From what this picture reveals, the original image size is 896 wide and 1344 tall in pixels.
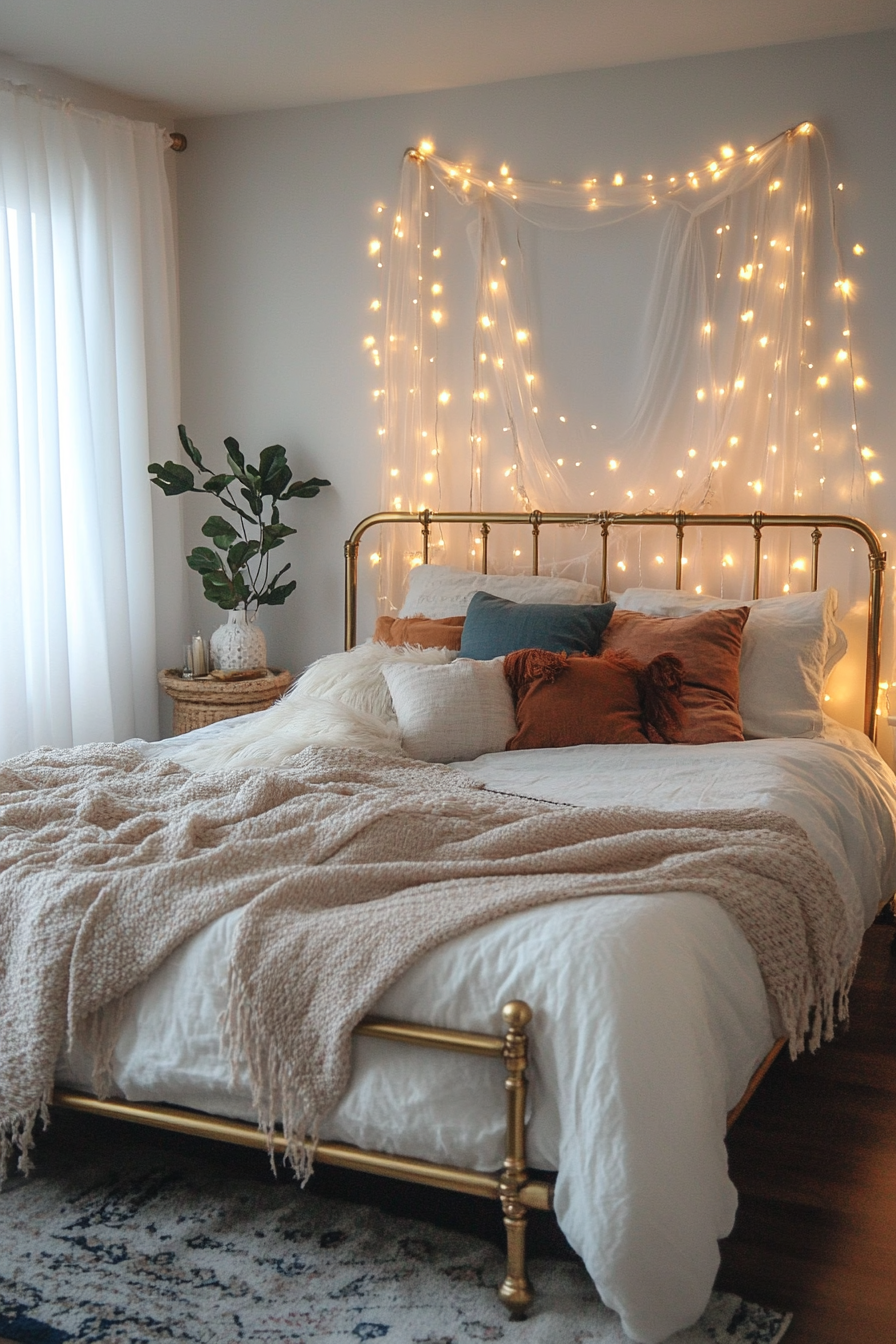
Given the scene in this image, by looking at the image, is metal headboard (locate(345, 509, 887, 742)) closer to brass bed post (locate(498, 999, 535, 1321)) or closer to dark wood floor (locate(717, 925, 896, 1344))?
dark wood floor (locate(717, 925, 896, 1344))

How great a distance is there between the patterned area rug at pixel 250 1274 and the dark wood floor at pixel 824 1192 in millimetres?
103

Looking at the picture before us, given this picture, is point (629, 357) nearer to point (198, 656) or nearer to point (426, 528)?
point (426, 528)

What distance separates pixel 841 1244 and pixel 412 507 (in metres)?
2.88

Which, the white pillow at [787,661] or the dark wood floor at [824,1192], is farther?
the white pillow at [787,661]

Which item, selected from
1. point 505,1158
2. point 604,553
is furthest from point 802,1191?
point 604,553

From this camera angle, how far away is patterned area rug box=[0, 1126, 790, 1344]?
1.67 meters

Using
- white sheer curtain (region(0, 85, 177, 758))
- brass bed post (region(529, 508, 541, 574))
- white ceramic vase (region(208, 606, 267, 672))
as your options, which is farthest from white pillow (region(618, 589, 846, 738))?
white sheer curtain (region(0, 85, 177, 758))

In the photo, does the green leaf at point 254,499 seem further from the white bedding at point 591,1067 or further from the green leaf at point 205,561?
the white bedding at point 591,1067

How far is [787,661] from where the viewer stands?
3.40 metres

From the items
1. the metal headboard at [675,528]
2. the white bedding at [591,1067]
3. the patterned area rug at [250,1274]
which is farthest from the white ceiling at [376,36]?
the patterned area rug at [250,1274]

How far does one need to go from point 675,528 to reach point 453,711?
4.09 feet

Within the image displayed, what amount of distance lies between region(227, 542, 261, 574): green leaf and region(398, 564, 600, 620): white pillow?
662mm

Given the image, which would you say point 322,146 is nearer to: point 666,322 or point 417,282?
point 417,282

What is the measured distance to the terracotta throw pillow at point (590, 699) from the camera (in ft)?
10.3
